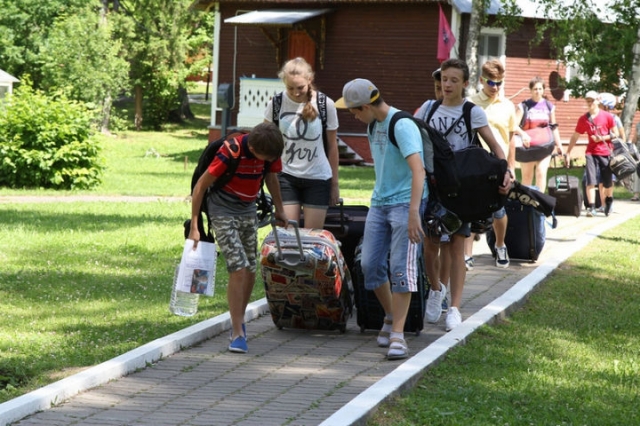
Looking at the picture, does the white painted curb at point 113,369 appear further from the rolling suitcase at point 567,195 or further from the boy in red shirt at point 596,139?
the boy in red shirt at point 596,139

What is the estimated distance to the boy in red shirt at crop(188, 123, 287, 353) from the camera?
24.9 ft

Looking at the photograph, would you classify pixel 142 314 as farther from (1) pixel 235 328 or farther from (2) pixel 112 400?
(2) pixel 112 400

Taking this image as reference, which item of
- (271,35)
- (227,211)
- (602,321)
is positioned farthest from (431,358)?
(271,35)

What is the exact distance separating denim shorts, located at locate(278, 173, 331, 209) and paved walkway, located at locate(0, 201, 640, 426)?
38.6 inches

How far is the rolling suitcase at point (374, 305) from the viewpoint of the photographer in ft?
27.1

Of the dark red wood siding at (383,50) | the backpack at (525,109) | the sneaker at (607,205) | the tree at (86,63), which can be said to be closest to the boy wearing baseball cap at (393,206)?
the backpack at (525,109)

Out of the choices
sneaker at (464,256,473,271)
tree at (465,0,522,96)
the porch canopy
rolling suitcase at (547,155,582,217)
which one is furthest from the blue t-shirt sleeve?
the porch canopy

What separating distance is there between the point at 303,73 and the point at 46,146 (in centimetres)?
1615

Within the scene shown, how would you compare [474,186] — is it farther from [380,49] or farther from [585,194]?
[380,49]

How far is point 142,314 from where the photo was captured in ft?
30.3

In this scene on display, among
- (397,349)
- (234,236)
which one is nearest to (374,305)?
(397,349)

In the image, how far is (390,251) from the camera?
309 inches

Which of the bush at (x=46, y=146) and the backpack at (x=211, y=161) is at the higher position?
the backpack at (x=211, y=161)

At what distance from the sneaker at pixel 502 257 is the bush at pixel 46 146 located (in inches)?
544
